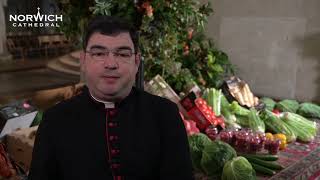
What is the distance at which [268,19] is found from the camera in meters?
5.08

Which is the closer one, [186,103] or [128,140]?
[128,140]

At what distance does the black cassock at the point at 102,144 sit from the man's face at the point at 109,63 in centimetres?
10

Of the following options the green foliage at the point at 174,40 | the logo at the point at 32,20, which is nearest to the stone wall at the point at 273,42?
the green foliage at the point at 174,40

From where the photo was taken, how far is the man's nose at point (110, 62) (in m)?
1.32

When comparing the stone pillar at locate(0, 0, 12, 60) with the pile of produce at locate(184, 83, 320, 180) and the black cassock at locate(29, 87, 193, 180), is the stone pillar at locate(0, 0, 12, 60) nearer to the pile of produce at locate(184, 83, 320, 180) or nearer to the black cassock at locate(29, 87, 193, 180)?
the pile of produce at locate(184, 83, 320, 180)

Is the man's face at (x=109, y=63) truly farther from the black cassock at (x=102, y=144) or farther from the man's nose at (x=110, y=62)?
the black cassock at (x=102, y=144)

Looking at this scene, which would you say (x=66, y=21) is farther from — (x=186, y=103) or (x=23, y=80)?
(x=23, y=80)

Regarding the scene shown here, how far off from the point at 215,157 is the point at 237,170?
20 cm

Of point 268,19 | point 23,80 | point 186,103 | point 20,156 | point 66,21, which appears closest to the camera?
point 20,156

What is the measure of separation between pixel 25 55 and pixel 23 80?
1.29 meters

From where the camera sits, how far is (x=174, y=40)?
3723mm

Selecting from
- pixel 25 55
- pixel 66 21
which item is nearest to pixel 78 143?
pixel 66 21

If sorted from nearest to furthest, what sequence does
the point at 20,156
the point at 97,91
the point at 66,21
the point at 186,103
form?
the point at 97,91 < the point at 20,156 < the point at 66,21 < the point at 186,103

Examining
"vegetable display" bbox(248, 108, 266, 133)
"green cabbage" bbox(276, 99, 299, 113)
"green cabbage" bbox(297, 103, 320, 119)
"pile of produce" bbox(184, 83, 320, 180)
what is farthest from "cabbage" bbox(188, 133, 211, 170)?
"green cabbage" bbox(297, 103, 320, 119)
